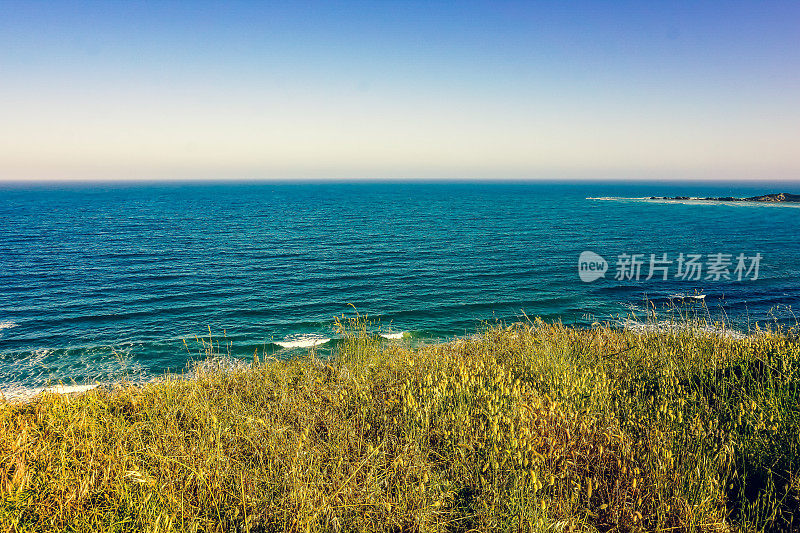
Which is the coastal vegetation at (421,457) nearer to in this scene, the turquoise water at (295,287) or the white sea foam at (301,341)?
the turquoise water at (295,287)

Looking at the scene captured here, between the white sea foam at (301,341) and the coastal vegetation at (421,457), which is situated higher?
the coastal vegetation at (421,457)

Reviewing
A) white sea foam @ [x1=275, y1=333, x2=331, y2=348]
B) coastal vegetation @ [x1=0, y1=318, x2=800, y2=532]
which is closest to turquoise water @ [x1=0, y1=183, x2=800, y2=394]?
white sea foam @ [x1=275, y1=333, x2=331, y2=348]

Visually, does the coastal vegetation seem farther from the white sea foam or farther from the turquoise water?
the white sea foam

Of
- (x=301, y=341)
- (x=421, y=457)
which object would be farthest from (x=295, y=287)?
(x=421, y=457)

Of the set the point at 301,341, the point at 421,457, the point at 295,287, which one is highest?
the point at 421,457

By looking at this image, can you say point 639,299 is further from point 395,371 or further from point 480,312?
point 395,371

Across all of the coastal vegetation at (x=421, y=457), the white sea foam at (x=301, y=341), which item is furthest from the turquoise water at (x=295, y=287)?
the coastal vegetation at (x=421, y=457)

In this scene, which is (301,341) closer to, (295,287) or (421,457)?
(295,287)

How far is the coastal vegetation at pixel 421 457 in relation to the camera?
413 centimetres

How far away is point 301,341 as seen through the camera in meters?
22.1

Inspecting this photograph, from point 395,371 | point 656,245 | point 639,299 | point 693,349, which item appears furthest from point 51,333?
point 656,245

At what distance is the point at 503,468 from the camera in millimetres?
4637

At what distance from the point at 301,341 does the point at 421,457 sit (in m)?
18.2

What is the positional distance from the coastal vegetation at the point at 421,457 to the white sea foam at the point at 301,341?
14329 millimetres
